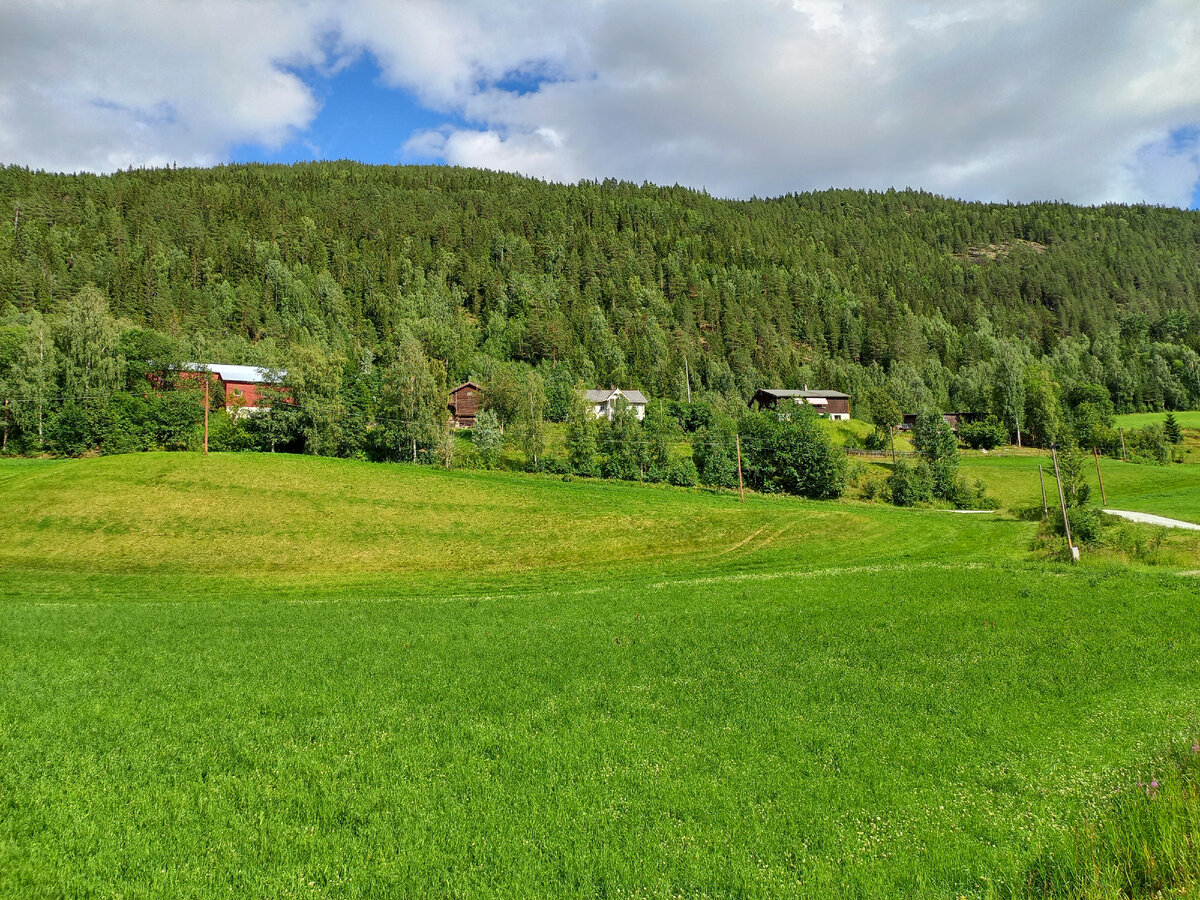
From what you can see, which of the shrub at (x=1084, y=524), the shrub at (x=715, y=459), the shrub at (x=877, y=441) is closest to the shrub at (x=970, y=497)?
the shrub at (x=715, y=459)

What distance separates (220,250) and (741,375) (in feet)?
494

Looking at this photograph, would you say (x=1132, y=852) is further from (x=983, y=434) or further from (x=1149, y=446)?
(x=1149, y=446)

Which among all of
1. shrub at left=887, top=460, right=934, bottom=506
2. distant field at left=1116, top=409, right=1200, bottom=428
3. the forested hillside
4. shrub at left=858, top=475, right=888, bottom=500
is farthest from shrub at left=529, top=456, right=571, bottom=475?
distant field at left=1116, top=409, right=1200, bottom=428

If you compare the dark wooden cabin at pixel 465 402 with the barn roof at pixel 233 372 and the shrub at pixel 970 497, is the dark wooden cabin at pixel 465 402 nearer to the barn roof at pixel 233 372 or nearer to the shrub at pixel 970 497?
the barn roof at pixel 233 372

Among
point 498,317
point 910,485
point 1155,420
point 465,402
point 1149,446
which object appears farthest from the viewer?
point 498,317

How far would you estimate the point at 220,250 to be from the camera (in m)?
166

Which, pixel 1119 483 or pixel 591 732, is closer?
pixel 591 732

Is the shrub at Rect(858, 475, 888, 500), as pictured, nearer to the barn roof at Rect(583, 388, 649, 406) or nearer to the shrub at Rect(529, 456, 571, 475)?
the shrub at Rect(529, 456, 571, 475)

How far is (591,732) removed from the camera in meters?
11.0

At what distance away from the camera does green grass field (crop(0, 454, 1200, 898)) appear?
23.9ft

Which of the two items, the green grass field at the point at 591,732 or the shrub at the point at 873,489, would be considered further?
the shrub at the point at 873,489

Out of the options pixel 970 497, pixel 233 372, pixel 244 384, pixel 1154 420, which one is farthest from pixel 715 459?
pixel 1154 420

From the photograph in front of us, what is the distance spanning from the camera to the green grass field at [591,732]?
23.9 feet

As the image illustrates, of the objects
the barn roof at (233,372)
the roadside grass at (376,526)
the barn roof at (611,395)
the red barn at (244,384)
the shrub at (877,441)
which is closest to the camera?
the roadside grass at (376,526)
